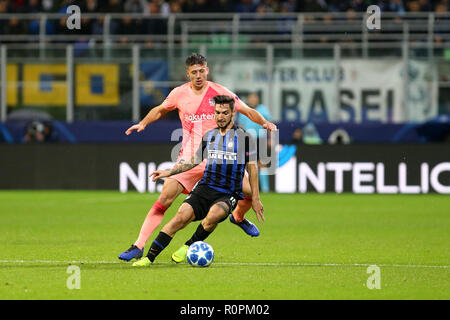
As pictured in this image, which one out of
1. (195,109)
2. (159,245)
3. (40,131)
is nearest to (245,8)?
(40,131)

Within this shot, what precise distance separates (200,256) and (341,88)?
40.5 ft

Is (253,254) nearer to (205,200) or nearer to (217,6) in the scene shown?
(205,200)

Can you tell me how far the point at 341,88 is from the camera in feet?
68.2

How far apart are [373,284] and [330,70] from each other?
525 inches

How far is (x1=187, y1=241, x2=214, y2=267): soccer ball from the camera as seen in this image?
8.98 metres

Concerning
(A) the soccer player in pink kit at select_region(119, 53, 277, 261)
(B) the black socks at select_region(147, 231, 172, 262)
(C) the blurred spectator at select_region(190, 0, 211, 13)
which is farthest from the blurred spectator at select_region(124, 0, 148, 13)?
(B) the black socks at select_region(147, 231, 172, 262)

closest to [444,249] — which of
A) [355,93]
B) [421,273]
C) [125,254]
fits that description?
[421,273]

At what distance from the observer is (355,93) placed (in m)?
20.8

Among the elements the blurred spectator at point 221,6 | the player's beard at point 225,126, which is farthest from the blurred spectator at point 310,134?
the player's beard at point 225,126

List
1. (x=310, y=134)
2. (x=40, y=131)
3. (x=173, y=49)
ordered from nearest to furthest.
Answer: (x=173, y=49), (x=310, y=134), (x=40, y=131)

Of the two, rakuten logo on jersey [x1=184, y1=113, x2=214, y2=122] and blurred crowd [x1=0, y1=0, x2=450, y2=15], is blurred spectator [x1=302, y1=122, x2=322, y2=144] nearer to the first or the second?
blurred crowd [x1=0, y1=0, x2=450, y2=15]

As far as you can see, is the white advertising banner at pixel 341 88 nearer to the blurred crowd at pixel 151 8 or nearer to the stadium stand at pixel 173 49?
the stadium stand at pixel 173 49

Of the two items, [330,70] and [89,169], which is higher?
[330,70]

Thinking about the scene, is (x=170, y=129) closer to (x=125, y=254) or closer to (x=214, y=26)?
(x=214, y=26)
